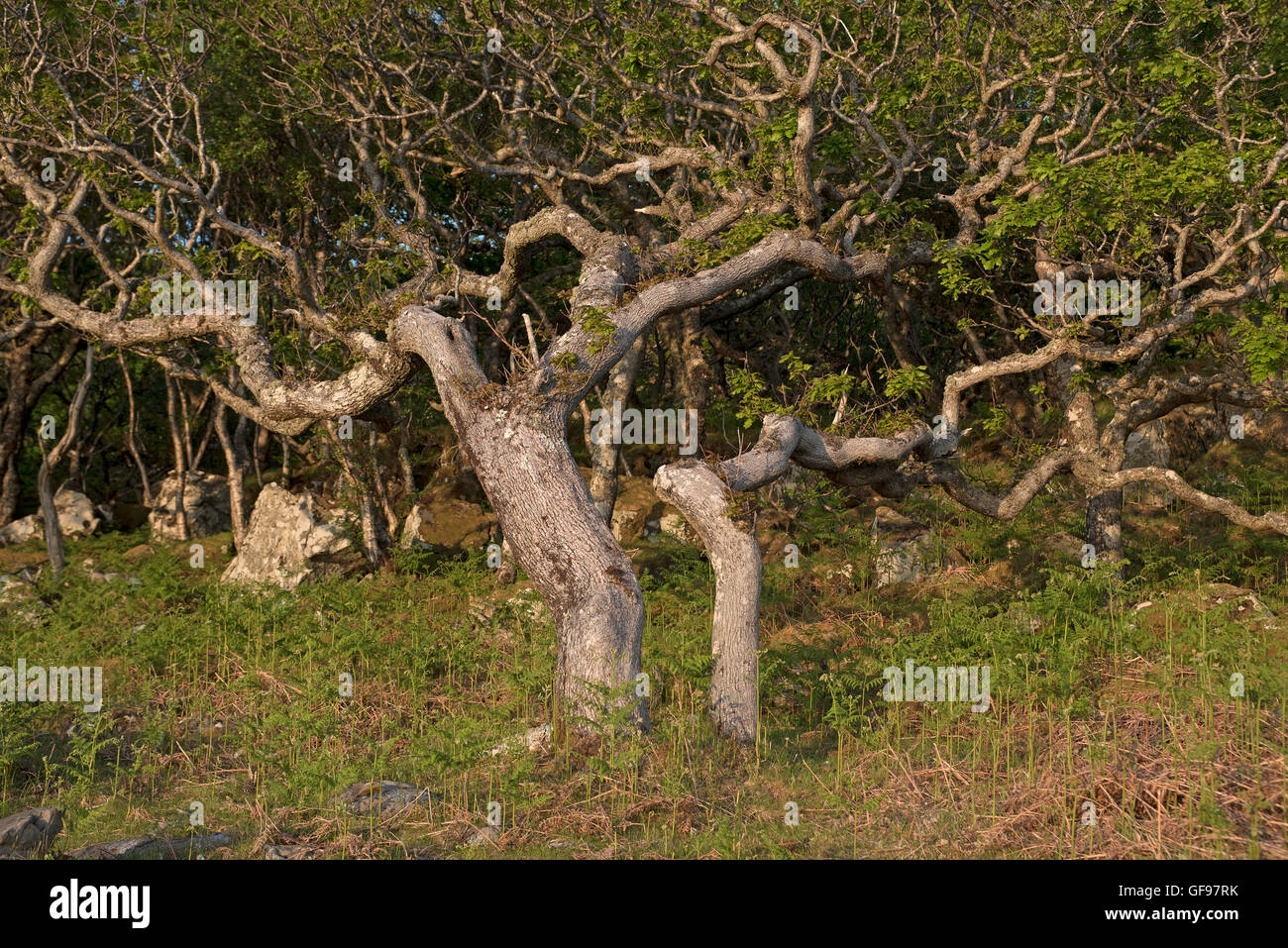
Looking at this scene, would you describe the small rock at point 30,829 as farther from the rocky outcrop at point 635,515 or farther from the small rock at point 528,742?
the rocky outcrop at point 635,515

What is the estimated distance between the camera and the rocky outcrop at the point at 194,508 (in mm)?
20906

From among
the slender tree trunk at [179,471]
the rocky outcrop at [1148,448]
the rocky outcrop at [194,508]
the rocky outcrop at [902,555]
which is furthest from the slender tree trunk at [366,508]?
the rocky outcrop at [1148,448]

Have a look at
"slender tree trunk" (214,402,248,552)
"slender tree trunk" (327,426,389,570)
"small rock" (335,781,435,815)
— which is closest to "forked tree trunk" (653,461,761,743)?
"small rock" (335,781,435,815)

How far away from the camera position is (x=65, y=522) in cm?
2142

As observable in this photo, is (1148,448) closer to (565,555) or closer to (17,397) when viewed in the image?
(565,555)

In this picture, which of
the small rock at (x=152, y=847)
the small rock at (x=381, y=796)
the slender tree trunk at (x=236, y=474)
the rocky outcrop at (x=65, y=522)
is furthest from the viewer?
the rocky outcrop at (x=65, y=522)

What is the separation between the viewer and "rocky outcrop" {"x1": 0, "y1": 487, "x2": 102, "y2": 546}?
68.4 feet

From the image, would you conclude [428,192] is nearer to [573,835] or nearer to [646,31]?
[646,31]

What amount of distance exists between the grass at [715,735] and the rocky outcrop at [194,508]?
18.1 feet

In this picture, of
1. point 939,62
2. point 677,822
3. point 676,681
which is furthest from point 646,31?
point 677,822

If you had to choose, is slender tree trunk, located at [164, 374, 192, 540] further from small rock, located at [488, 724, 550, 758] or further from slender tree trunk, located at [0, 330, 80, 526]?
small rock, located at [488, 724, 550, 758]

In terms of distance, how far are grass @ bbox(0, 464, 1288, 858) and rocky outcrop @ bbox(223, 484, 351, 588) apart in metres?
1.56

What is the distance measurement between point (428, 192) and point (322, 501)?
18.3 feet

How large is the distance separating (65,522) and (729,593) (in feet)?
54.6
